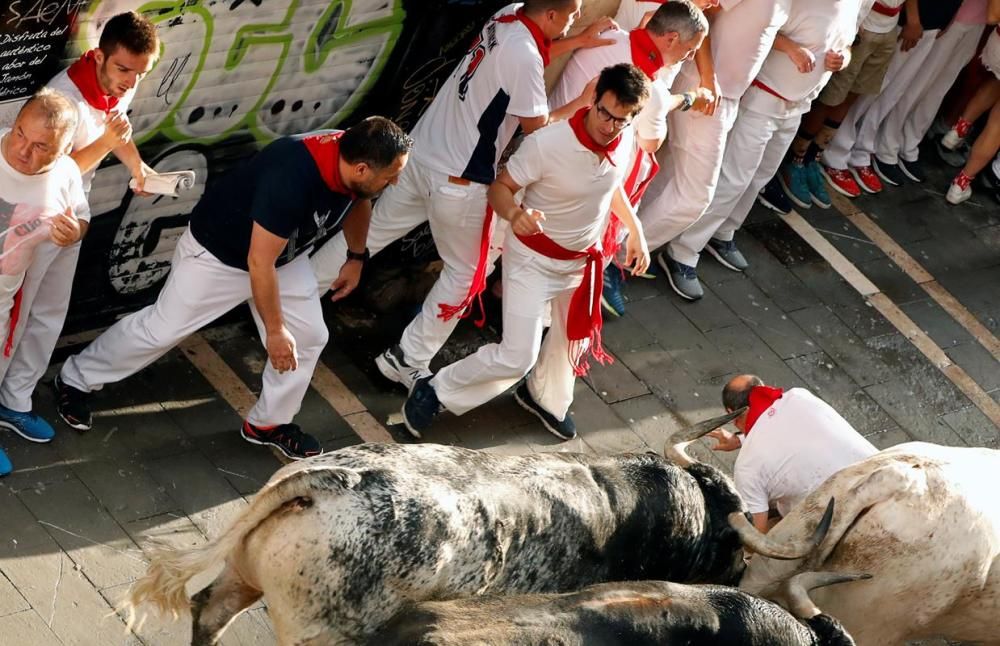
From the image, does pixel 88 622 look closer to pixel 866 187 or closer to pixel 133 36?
pixel 133 36

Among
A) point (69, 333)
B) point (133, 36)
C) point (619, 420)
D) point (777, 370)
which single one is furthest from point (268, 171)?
point (777, 370)

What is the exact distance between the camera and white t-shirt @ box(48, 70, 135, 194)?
677 centimetres

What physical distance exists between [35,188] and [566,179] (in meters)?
2.53

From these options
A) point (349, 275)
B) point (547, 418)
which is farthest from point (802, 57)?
point (349, 275)

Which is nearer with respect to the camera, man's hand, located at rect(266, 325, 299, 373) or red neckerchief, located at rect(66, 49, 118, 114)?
red neckerchief, located at rect(66, 49, 118, 114)

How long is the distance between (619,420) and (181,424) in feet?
8.49

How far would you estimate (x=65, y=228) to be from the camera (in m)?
6.69

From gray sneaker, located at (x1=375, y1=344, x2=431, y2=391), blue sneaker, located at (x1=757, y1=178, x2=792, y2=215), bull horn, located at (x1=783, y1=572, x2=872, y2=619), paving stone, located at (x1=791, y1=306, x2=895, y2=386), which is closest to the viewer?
bull horn, located at (x1=783, y1=572, x2=872, y2=619)

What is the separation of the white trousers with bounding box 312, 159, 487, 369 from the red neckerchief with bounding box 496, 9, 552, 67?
30.1 inches

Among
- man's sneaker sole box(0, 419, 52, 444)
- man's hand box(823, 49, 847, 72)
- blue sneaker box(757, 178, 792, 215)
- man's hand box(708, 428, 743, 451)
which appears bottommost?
blue sneaker box(757, 178, 792, 215)

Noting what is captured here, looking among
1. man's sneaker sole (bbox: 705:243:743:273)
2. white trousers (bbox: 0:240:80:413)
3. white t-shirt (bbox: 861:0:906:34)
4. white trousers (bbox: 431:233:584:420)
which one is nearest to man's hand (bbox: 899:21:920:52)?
white t-shirt (bbox: 861:0:906:34)

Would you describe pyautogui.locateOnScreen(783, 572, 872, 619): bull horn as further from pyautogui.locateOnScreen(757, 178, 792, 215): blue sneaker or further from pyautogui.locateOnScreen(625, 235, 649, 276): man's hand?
pyautogui.locateOnScreen(757, 178, 792, 215): blue sneaker

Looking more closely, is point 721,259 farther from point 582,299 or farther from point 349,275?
point 349,275

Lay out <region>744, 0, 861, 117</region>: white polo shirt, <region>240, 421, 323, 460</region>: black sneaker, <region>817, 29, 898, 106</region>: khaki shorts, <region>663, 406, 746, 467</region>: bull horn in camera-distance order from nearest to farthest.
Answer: <region>663, 406, 746, 467</region>: bull horn, <region>240, 421, 323, 460</region>: black sneaker, <region>744, 0, 861, 117</region>: white polo shirt, <region>817, 29, 898, 106</region>: khaki shorts
